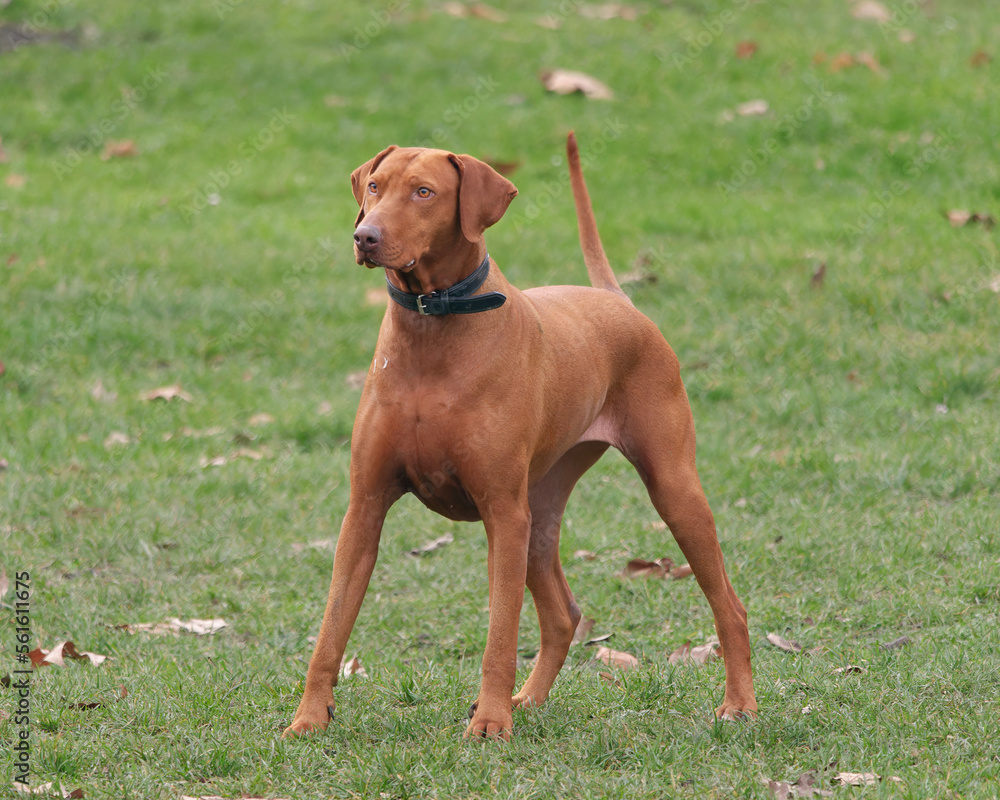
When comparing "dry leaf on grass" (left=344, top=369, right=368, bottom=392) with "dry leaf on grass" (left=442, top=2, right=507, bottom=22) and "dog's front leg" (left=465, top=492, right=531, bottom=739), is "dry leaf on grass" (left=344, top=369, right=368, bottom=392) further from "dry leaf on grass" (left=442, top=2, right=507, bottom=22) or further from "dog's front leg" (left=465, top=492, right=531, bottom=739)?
"dry leaf on grass" (left=442, top=2, right=507, bottom=22)

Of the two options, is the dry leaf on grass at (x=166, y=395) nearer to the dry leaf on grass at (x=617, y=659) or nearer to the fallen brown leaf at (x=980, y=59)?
the dry leaf on grass at (x=617, y=659)

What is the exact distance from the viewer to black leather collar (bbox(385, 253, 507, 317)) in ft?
13.0

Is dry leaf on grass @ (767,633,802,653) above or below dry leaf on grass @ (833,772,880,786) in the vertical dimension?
below

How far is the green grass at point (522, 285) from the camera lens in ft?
13.7

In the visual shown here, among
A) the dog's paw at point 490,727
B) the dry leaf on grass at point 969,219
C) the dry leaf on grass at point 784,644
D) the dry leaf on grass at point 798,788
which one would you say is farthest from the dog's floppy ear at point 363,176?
the dry leaf on grass at point 969,219

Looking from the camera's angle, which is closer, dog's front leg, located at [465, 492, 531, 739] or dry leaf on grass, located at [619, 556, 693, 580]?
dog's front leg, located at [465, 492, 531, 739]

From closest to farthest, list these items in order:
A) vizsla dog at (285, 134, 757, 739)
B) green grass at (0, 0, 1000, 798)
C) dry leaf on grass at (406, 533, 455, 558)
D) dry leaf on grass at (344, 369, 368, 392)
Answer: vizsla dog at (285, 134, 757, 739) < green grass at (0, 0, 1000, 798) < dry leaf on grass at (406, 533, 455, 558) < dry leaf on grass at (344, 369, 368, 392)

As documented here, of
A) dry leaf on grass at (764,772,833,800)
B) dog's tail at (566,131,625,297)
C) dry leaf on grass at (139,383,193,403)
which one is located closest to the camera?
dry leaf on grass at (764,772,833,800)

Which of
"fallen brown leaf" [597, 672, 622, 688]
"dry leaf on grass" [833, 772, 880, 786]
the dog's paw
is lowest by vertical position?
"fallen brown leaf" [597, 672, 622, 688]

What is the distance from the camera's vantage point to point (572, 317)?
4.50m

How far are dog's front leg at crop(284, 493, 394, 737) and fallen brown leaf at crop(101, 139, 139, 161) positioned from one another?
900 centimetres

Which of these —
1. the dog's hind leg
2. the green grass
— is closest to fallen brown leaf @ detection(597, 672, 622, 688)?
the green grass

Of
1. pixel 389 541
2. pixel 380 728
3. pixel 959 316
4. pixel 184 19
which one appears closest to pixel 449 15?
pixel 184 19

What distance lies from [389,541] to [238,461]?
1360 millimetres
